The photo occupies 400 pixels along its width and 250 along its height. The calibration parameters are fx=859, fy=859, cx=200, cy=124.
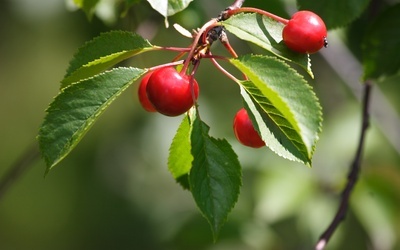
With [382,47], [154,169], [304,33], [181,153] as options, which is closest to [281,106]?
[304,33]

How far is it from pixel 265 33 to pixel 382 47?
2.50ft

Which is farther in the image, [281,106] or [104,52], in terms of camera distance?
[104,52]

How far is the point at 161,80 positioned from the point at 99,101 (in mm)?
141

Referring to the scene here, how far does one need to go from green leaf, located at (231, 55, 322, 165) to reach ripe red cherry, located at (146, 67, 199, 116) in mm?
104

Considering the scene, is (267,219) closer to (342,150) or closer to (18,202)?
(342,150)

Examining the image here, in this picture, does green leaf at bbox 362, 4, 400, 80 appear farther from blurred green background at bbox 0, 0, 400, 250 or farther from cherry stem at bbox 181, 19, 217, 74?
cherry stem at bbox 181, 19, 217, 74

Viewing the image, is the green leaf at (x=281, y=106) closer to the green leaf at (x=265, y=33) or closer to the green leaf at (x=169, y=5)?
the green leaf at (x=265, y=33)

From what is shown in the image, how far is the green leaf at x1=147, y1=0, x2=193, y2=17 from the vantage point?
1.76 m

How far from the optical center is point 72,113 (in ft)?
5.44

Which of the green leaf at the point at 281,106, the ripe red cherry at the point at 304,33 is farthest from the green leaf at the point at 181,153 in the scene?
the ripe red cherry at the point at 304,33

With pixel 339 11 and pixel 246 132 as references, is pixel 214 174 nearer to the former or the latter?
pixel 246 132

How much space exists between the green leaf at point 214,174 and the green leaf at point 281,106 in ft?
0.30

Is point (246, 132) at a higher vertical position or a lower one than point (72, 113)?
lower

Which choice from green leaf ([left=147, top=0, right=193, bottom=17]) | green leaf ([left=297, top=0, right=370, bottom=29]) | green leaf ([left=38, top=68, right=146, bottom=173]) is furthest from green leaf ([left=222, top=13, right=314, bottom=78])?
green leaf ([left=297, top=0, right=370, bottom=29])
